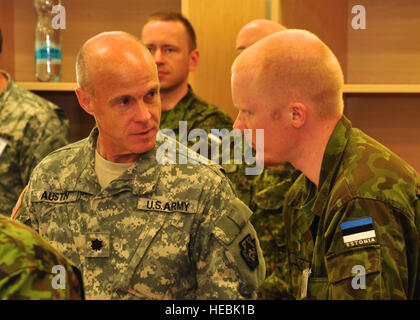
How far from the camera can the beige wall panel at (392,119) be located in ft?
9.11

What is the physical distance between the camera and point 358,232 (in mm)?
1285

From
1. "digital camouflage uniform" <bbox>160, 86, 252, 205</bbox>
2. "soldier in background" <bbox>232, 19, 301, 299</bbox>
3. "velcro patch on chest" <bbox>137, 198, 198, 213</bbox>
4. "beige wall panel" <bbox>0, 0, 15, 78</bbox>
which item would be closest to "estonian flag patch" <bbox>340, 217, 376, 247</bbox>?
"velcro patch on chest" <bbox>137, 198, 198, 213</bbox>

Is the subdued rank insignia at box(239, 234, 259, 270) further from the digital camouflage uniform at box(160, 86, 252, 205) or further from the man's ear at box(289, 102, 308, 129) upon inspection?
the digital camouflage uniform at box(160, 86, 252, 205)

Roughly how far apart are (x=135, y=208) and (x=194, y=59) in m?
1.17

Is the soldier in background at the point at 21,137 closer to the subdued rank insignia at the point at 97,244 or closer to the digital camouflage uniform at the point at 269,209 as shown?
the digital camouflage uniform at the point at 269,209

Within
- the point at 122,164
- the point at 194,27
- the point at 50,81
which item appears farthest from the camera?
the point at 50,81

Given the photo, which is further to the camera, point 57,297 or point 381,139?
point 381,139

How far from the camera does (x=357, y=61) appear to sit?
278 centimetres

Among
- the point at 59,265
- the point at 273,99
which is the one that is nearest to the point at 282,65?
the point at 273,99

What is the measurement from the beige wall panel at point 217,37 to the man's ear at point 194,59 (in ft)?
0.35

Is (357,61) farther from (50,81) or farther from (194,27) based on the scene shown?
(50,81)

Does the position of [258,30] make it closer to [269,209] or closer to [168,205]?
[269,209]

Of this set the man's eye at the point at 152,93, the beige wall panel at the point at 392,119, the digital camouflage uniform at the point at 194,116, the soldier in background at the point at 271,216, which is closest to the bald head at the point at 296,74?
the man's eye at the point at 152,93

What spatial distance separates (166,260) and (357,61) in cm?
159
